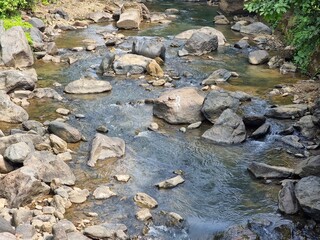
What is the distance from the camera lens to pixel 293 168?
29.5 feet

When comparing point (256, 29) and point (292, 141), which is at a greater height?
point (292, 141)

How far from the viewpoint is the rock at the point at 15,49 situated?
552 inches

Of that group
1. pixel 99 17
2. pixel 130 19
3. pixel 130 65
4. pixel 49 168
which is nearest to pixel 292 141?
pixel 49 168

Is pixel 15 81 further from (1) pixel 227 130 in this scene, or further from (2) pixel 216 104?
(1) pixel 227 130

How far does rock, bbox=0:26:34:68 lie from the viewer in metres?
14.0

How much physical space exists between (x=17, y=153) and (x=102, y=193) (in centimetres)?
171

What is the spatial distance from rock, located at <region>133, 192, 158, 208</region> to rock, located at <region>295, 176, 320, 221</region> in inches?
87.9

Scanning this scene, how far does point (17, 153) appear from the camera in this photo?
334 inches

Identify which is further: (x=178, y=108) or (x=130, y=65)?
(x=130, y=65)

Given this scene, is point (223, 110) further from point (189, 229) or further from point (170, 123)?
point (189, 229)

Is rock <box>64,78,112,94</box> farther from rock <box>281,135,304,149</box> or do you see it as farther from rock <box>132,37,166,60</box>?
rock <box>281,135,304,149</box>

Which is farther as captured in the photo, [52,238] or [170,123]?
[170,123]

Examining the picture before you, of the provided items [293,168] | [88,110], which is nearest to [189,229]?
[293,168]

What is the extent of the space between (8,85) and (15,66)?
2119mm
